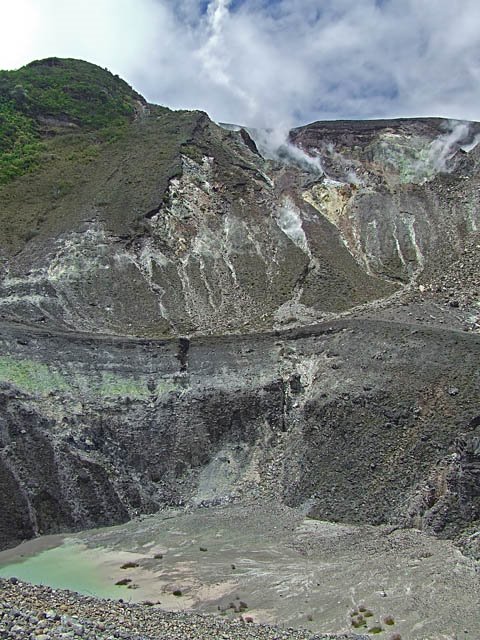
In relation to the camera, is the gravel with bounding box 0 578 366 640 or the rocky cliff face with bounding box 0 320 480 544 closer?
the gravel with bounding box 0 578 366 640

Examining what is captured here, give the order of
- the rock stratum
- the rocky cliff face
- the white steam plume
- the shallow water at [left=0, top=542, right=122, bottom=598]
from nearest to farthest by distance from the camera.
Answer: the shallow water at [left=0, top=542, right=122, bottom=598]
the rocky cliff face
the rock stratum
the white steam plume

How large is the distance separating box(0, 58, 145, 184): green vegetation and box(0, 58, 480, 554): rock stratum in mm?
392

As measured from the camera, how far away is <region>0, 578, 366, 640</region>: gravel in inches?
542

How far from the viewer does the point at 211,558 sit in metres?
25.0

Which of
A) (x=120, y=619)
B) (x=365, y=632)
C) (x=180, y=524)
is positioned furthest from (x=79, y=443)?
(x=365, y=632)

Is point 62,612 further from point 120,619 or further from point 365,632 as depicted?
point 365,632

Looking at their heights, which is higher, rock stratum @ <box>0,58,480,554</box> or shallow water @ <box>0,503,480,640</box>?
rock stratum @ <box>0,58,480,554</box>

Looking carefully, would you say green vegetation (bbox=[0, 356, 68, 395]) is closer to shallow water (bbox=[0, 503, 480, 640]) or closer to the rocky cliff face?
the rocky cliff face

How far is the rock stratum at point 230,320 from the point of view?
29484 mm

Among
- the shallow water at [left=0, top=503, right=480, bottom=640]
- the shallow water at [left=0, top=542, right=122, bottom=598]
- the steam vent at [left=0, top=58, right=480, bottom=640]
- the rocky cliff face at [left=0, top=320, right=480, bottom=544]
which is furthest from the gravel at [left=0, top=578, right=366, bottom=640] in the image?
the rocky cliff face at [left=0, top=320, right=480, bottom=544]

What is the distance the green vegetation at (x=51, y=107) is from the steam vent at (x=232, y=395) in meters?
1.10

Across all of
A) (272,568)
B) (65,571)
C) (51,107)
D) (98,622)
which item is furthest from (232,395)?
(51,107)

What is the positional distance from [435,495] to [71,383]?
19681mm

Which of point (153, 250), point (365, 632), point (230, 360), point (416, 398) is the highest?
point (153, 250)
